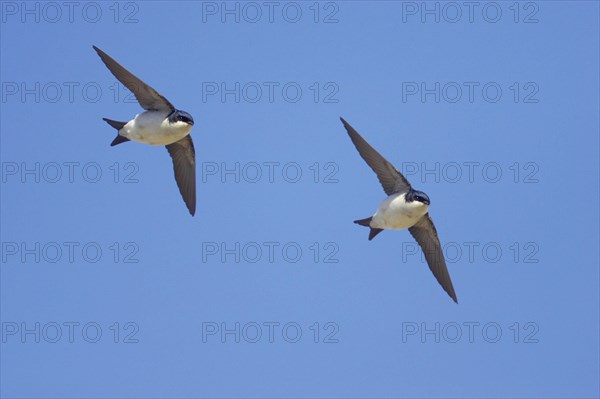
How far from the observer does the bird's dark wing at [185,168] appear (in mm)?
12805

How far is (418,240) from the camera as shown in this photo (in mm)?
12844

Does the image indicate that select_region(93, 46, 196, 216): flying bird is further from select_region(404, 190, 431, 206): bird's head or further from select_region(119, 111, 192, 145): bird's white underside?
select_region(404, 190, 431, 206): bird's head

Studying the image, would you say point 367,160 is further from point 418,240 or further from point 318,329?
point 318,329

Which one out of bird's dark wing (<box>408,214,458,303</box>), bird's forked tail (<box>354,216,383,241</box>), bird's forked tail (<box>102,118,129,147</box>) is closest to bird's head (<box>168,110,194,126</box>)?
bird's forked tail (<box>102,118,129,147</box>)

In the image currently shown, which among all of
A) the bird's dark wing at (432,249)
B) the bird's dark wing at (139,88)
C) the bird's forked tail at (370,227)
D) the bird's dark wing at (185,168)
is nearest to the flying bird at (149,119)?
the bird's dark wing at (139,88)

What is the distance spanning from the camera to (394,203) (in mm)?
12023

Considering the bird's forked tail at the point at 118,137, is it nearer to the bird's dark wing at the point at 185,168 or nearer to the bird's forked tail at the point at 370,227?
the bird's dark wing at the point at 185,168

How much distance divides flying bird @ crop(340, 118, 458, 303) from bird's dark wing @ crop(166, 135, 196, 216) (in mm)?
1699

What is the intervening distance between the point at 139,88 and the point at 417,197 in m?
2.85

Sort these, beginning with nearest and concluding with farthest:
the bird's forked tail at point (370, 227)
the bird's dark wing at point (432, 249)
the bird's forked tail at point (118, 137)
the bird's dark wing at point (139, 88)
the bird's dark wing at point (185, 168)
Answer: the bird's dark wing at point (139, 88) → the bird's forked tail at point (118, 137) → the bird's forked tail at point (370, 227) → the bird's dark wing at point (432, 249) → the bird's dark wing at point (185, 168)

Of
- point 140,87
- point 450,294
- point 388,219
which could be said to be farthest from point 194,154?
point 450,294

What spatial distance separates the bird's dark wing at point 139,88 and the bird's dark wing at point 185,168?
3.07 feet

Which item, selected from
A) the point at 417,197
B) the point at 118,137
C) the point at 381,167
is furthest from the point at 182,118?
the point at 417,197

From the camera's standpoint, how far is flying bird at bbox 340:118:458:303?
11945mm
